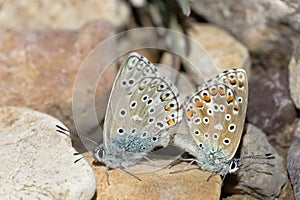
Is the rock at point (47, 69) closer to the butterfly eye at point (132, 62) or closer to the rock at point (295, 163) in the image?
the butterfly eye at point (132, 62)

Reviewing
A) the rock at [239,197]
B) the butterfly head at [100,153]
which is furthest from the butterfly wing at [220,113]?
the butterfly head at [100,153]

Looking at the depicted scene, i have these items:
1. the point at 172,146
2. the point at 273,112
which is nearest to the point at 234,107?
the point at 172,146

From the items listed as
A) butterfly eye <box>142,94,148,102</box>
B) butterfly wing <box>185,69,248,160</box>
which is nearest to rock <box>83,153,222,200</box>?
Answer: butterfly wing <box>185,69,248,160</box>

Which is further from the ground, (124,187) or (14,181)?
(14,181)

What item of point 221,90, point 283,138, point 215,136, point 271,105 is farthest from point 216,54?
point 215,136

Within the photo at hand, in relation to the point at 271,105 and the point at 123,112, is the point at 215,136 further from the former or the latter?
the point at 271,105

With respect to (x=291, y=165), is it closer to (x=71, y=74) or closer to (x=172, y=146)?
(x=172, y=146)
